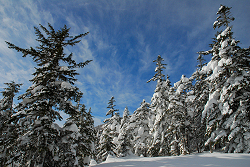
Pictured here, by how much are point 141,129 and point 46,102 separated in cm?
1643

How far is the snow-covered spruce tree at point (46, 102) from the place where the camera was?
26.8 feet

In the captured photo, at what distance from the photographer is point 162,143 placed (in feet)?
59.5

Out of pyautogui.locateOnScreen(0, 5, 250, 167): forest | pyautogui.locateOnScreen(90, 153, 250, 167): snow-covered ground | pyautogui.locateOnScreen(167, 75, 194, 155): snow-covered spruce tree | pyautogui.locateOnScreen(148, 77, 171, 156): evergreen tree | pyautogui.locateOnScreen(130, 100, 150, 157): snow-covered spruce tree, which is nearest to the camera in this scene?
pyautogui.locateOnScreen(90, 153, 250, 167): snow-covered ground

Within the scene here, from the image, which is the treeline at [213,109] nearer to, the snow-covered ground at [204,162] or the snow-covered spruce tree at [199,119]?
the snow-covered spruce tree at [199,119]

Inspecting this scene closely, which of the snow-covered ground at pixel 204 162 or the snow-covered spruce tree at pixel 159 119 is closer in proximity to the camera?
the snow-covered ground at pixel 204 162

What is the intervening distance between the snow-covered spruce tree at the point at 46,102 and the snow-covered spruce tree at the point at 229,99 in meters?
13.0

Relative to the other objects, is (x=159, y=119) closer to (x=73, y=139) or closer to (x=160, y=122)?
(x=160, y=122)

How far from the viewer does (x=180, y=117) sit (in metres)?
16.4

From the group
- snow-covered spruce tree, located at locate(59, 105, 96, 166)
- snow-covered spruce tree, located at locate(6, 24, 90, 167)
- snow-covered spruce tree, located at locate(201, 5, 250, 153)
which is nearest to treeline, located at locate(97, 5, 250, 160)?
snow-covered spruce tree, located at locate(201, 5, 250, 153)

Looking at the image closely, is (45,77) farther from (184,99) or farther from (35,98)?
(184,99)

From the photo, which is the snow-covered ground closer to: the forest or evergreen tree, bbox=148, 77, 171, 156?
the forest

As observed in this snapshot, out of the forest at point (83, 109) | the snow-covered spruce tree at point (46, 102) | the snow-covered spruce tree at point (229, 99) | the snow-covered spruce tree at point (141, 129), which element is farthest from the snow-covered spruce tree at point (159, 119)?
the snow-covered spruce tree at point (46, 102)

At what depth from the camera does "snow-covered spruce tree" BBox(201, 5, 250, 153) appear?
10732 millimetres

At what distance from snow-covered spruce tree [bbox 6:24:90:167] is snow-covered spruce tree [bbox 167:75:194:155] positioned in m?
12.5
